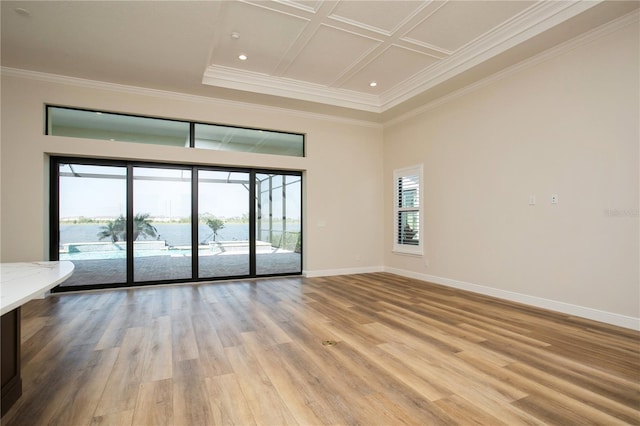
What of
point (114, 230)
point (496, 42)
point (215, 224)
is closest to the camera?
point (496, 42)

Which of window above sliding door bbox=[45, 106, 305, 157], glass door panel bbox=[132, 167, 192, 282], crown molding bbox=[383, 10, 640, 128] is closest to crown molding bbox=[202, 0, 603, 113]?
crown molding bbox=[383, 10, 640, 128]

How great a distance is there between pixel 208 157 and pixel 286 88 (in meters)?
1.80

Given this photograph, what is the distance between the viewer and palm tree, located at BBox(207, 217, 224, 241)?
5848 millimetres

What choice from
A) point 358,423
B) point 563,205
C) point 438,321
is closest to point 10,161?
point 358,423

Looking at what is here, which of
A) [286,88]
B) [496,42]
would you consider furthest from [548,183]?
[286,88]

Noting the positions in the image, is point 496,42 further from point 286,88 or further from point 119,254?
point 119,254

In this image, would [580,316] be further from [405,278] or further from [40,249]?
[40,249]

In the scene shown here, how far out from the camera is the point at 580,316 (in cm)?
369

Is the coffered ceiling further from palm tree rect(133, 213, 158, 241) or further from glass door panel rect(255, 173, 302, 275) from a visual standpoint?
palm tree rect(133, 213, 158, 241)

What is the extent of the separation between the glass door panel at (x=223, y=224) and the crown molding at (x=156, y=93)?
1.24m

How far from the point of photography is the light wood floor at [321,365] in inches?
73.3

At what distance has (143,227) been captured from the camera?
5.41 metres

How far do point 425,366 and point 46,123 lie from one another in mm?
5938

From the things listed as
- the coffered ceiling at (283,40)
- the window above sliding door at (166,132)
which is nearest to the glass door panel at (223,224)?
the window above sliding door at (166,132)
